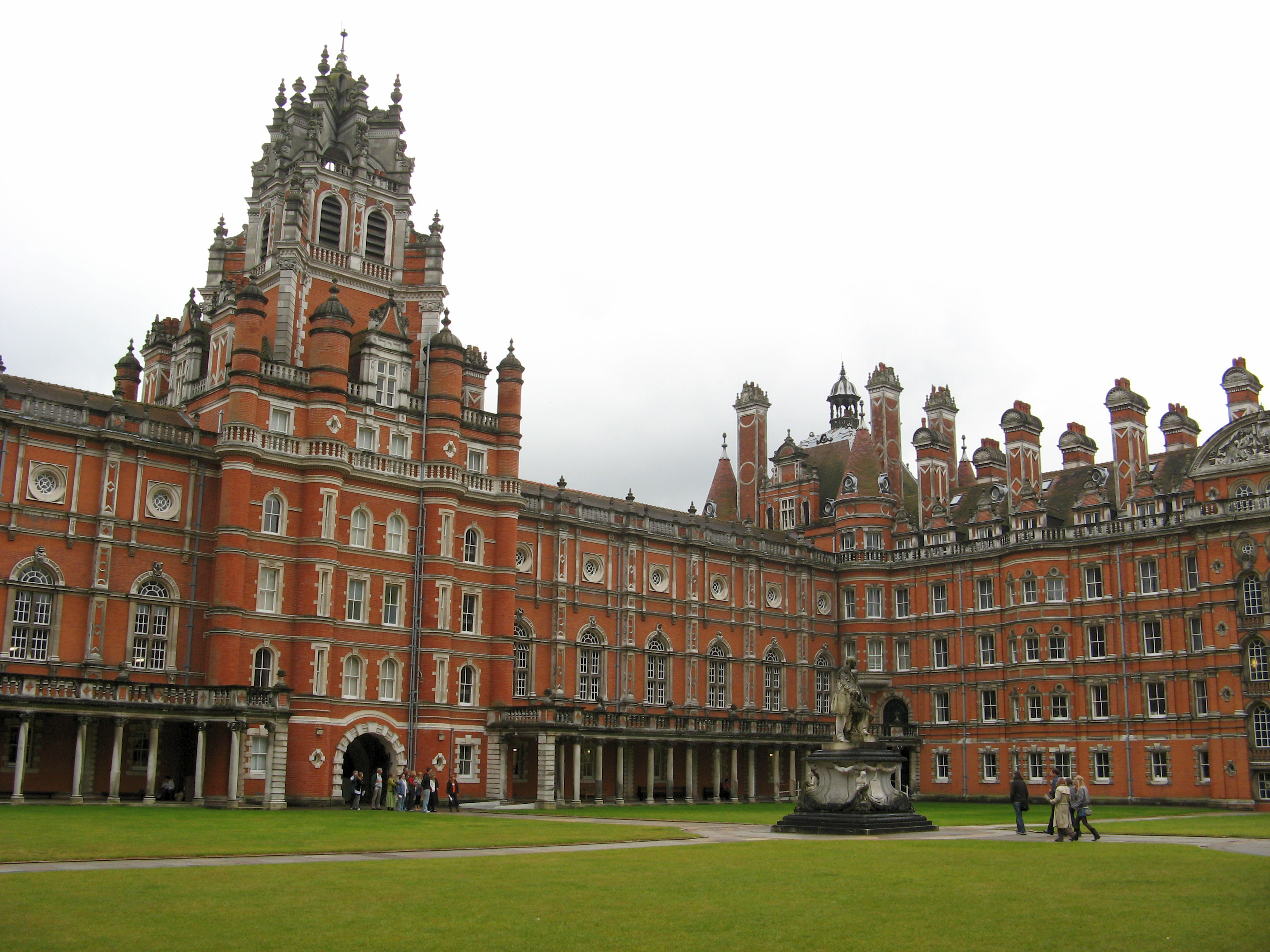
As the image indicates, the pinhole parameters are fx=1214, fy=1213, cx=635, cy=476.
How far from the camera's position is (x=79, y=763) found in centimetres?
4338

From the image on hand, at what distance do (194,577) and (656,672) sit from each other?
89.9 ft

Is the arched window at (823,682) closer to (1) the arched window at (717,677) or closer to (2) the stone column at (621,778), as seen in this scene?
(1) the arched window at (717,677)

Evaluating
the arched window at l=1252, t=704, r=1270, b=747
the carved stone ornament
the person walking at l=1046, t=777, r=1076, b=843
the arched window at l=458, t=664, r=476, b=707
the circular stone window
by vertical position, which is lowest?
the person walking at l=1046, t=777, r=1076, b=843

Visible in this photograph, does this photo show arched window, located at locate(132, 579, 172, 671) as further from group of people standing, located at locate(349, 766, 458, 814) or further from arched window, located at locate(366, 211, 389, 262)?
arched window, located at locate(366, 211, 389, 262)

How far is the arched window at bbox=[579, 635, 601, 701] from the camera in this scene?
64.6 metres

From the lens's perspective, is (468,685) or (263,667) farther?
(468,685)

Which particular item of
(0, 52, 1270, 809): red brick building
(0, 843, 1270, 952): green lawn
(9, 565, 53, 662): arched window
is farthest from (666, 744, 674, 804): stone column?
(0, 843, 1270, 952): green lawn

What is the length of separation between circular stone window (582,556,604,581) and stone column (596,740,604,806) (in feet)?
29.5

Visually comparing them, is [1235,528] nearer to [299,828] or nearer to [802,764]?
[802,764]

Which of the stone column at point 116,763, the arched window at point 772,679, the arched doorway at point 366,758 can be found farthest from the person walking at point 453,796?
the arched window at point 772,679

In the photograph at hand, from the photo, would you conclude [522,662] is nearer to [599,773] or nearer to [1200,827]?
[599,773]

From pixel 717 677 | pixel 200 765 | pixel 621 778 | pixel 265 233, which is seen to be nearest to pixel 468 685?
pixel 621 778

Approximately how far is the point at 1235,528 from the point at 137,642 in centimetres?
5237

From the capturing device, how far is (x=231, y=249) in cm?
6222
